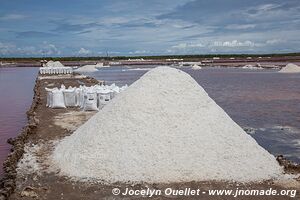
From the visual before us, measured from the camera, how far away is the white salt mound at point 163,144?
5.03 metres

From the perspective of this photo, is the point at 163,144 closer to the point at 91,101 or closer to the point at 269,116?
the point at 91,101

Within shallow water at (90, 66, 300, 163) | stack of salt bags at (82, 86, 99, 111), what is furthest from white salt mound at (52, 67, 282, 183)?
stack of salt bags at (82, 86, 99, 111)

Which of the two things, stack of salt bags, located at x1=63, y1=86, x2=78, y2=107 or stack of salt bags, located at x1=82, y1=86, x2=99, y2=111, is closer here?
stack of salt bags, located at x1=82, y1=86, x2=99, y2=111

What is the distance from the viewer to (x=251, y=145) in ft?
18.2

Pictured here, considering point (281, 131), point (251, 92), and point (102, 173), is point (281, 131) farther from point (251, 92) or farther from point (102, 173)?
point (251, 92)

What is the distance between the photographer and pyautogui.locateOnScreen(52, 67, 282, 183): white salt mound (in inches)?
198

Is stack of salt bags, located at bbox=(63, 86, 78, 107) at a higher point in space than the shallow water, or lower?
higher

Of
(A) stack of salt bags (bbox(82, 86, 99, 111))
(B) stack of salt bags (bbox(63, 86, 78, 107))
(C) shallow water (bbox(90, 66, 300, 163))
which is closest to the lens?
(C) shallow water (bbox(90, 66, 300, 163))

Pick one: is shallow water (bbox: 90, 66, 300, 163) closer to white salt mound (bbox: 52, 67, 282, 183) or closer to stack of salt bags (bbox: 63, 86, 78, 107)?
white salt mound (bbox: 52, 67, 282, 183)

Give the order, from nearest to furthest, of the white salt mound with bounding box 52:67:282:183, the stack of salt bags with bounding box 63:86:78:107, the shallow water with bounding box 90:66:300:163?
1. the white salt mound with bounding box 52:67:282:183
2. the shallow water with bounding box 90:66:300:163
3. the stack of salt bags with bounding box 63:86:78:107

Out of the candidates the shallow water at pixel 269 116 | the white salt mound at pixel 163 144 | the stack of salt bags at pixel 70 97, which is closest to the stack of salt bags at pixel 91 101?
the stack of salt bags at pixel 70 97

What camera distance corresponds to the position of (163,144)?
5.28 metres

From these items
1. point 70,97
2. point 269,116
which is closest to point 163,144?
point 269,116

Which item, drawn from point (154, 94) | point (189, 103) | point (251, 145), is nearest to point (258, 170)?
point (251, 145)
